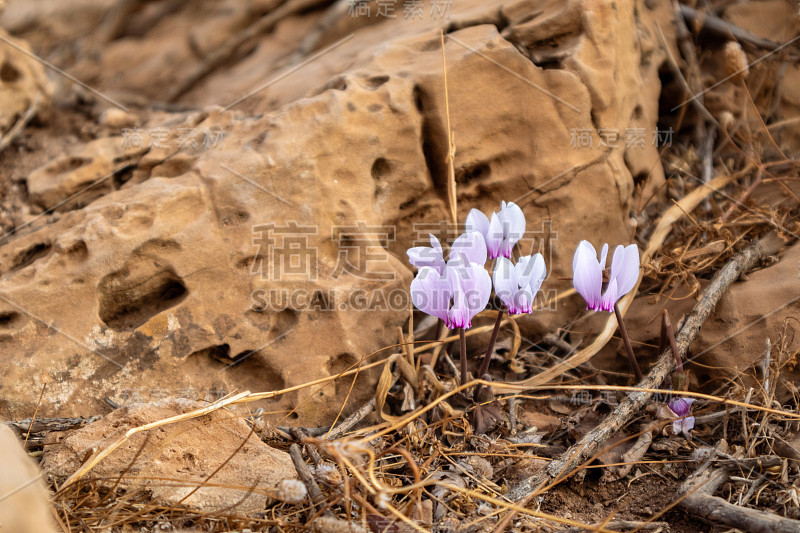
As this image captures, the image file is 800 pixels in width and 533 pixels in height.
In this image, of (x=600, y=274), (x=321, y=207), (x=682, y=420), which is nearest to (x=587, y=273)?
(x=600, y=274)

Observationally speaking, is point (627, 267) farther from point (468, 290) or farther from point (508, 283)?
point (468, 290)

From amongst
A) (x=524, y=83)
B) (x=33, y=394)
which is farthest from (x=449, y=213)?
(x=33, y=394)

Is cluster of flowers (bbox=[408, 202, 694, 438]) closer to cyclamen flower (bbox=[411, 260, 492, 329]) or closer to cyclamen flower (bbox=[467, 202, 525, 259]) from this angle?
cyclamen flower (bbox=[411, 260, 492, 329])

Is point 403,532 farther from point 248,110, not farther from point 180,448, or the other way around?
point 248,110

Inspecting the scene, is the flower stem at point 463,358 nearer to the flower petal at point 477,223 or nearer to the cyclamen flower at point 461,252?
the cyclamen flower at point 461,252

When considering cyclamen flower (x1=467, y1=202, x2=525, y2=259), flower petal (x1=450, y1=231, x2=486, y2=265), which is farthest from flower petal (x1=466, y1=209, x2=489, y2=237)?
flower petal (x1=450, y1=231, x2=486, y2=265)

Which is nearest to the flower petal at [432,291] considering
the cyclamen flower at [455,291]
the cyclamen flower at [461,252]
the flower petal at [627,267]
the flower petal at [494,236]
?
the cyclamen flower at [455,291]
